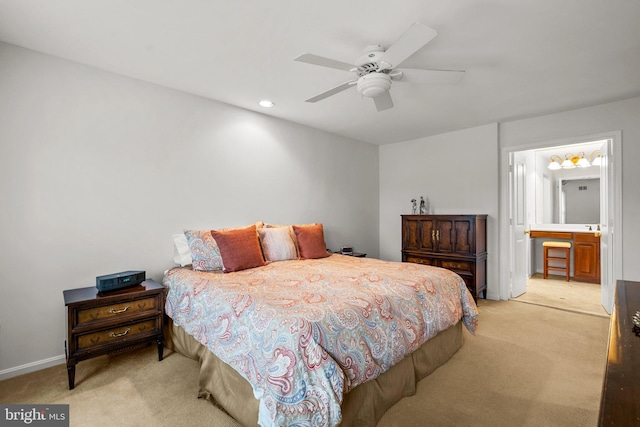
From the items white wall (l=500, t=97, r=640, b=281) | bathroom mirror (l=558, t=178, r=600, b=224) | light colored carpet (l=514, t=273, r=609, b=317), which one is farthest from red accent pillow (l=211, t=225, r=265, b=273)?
bathroom mirror (l=558, t=178, r=600, b=224)

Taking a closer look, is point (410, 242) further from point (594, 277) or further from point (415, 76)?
point (594, 277)

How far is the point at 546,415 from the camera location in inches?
72.8

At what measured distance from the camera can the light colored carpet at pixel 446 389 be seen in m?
1.82

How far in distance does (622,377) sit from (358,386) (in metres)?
1.21

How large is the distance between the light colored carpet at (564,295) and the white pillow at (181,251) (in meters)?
4.35

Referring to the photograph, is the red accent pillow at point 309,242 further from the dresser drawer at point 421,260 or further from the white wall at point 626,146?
the white wall at point 626,146

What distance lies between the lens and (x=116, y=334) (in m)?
2.28

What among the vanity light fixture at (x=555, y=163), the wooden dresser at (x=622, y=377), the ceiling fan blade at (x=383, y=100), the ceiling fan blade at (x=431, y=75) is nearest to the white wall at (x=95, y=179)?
the ceiling fan blade at (x=383, y=100)

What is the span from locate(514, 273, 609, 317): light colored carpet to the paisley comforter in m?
2.28

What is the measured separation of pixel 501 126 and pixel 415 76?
274 cm

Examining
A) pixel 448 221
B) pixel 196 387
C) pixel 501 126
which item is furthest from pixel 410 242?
pixel 196 387

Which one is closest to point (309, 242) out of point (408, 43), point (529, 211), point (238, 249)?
point (238, 249)

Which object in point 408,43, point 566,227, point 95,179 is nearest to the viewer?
point 408,43

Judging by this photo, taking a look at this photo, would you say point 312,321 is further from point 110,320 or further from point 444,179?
point 444,179
